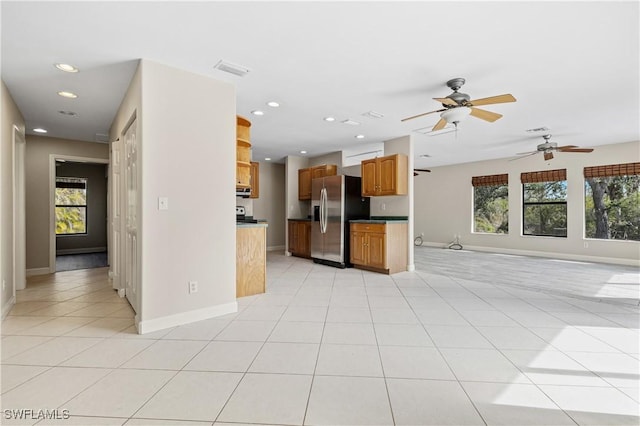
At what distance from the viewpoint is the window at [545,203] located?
709cm

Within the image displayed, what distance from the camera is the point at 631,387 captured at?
187 centimetres

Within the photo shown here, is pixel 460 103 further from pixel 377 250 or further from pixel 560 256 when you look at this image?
pixel 560 256

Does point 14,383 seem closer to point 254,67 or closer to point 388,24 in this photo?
point 254,67

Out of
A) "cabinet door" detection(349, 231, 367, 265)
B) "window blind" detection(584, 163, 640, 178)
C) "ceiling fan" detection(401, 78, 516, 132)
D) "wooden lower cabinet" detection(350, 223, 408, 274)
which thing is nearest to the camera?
"ceiling fan" detection(401, 78, 516, 132)

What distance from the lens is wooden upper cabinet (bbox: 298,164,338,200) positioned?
6988 millimetres

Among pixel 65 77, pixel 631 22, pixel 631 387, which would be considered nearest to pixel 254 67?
pixel 65 77

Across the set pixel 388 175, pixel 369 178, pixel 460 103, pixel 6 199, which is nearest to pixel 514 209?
pixel 388 175

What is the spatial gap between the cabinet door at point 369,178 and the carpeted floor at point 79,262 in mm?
5526

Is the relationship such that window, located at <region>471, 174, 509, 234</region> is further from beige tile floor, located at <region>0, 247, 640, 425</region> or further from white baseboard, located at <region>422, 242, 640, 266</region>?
beige tile floor, located at <region>0, 247, 640, 425</region>

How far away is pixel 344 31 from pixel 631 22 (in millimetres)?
2154

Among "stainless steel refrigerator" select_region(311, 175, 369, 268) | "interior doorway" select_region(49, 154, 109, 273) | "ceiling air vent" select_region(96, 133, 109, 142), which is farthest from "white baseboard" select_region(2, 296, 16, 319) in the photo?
"stainless steel refrigerator" select_region(311, 175, 369, 268)

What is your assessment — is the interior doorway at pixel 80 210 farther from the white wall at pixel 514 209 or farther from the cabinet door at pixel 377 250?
the white wall at pixel 514 209

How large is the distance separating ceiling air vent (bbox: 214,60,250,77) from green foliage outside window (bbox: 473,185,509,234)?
773 centimetres

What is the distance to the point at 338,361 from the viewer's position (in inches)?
85.0
